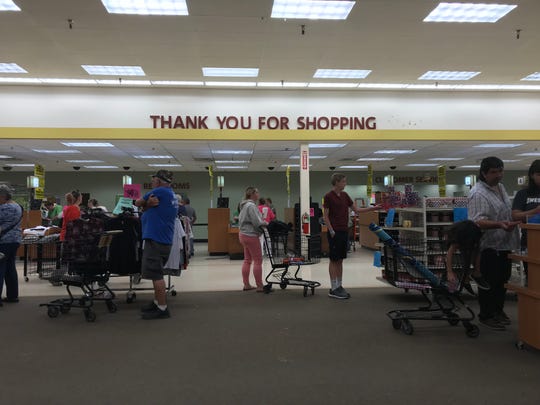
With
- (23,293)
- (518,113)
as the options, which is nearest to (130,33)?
(23,293)

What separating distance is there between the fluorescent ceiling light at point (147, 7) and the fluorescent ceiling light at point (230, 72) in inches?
83.6

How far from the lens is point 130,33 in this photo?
19.8 ft

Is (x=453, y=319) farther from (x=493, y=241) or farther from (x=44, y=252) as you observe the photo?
(x=44, y=252)

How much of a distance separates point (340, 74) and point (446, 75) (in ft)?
7.24

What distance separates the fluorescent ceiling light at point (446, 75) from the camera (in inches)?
314

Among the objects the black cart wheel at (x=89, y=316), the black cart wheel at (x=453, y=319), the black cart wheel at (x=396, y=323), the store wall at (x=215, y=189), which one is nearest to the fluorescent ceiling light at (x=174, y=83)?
the black cart wheel at (x=89, y=316)

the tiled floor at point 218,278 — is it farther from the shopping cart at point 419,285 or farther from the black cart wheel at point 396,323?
the black cart wheel at point 396,323

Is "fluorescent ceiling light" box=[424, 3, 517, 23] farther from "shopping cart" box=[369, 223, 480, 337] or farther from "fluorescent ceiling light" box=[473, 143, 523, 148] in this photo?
"fluorescent ceiling light" box=[473, 143, 523, 148]

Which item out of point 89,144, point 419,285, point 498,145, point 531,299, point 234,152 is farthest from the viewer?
point 234,152

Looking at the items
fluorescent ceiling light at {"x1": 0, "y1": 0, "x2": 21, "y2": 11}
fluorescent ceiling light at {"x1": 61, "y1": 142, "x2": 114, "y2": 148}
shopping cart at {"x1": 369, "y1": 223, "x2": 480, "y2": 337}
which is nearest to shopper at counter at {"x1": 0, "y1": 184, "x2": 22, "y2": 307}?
fluorescent ceiling light at {"x1": 0, "y1": 0, "x2": 21, "y2": 11}

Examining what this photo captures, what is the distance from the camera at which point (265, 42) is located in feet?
21.2

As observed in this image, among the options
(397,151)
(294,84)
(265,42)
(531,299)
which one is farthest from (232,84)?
(397,151)

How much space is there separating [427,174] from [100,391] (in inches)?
780

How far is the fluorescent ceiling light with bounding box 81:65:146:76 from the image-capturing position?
7426 mm
